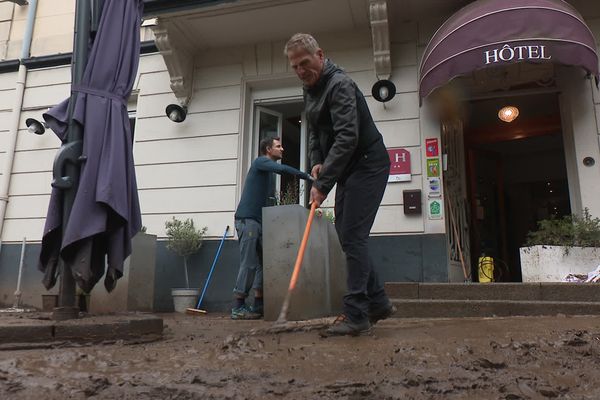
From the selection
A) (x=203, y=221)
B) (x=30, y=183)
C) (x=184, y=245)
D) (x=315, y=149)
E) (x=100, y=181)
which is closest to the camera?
(x=100, y=181)

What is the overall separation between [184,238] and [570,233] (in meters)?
4.75

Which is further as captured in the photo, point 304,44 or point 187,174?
point 187,174

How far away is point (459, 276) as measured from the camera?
257 inches

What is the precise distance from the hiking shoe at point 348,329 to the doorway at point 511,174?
523cm

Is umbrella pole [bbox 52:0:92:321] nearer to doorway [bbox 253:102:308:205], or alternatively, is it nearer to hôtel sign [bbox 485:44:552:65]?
doorway [bbox 253:102:308:205]

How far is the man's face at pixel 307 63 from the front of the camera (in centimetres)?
302

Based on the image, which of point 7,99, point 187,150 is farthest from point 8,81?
point 187,150

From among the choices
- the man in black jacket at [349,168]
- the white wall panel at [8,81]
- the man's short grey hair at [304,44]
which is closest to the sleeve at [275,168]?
the man in black jacket at [349,168]

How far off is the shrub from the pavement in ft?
11.0

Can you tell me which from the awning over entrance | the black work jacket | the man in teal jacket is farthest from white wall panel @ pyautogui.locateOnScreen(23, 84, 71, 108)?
the black work jacket

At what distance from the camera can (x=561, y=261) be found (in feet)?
16.7

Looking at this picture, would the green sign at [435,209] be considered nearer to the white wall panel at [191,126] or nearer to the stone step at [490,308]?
the stone step at [490,308]

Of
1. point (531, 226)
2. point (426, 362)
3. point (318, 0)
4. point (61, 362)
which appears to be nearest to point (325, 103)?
point (426, 362)

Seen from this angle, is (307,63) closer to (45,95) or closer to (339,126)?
(339,126)
